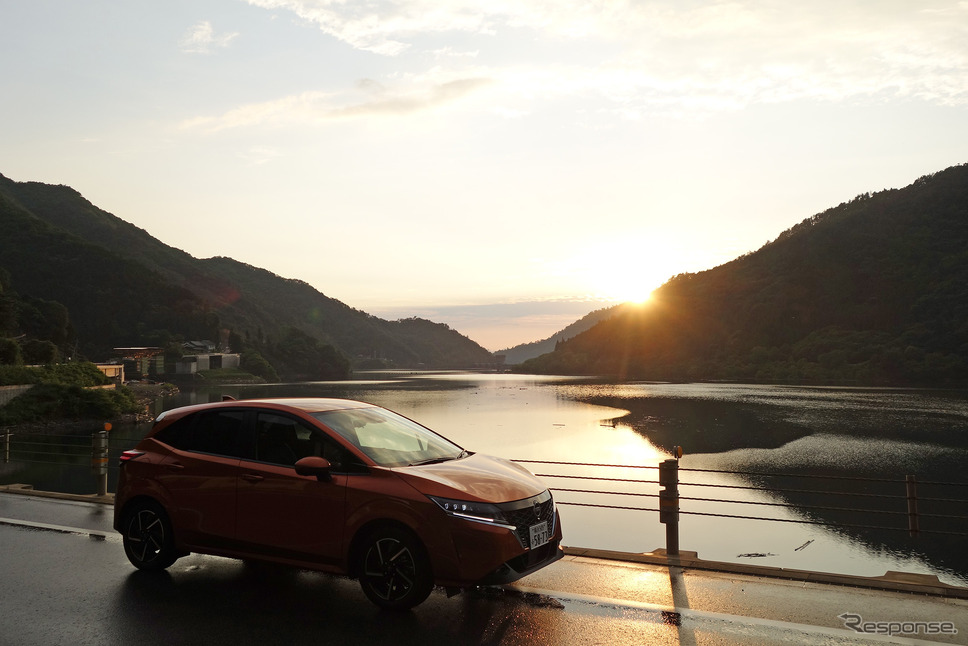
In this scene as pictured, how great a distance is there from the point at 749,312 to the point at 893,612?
164 meters

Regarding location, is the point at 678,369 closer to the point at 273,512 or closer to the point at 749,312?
the point at 749,312

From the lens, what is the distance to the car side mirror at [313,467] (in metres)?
6.12

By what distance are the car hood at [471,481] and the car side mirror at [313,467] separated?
614 mm

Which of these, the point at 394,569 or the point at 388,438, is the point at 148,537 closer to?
the point at 388,438

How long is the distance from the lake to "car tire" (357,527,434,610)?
3.26 m

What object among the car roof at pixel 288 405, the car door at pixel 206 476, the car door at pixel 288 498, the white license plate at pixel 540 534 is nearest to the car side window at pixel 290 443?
the car door at pixel 288 498

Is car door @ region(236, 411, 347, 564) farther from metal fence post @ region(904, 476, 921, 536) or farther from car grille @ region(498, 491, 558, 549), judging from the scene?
metal fence post @ region(904, 476, 921, 536)

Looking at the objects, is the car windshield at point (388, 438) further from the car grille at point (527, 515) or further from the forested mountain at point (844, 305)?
the forested mountain at point (844, 305)

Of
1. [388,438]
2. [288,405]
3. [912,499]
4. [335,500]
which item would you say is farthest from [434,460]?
[912,499]

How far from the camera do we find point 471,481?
20.0 feet

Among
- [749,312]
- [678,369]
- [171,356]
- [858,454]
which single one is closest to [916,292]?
[749,312]

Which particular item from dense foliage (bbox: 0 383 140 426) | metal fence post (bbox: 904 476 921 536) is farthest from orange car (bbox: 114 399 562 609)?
dense foliage (bbox: 0 383 140 426)

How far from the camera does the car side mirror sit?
241 inches

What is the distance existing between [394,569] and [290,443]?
62.6 inches
